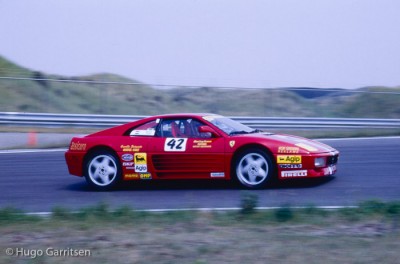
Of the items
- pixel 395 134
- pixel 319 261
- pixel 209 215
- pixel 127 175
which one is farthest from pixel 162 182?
pixel 395 134

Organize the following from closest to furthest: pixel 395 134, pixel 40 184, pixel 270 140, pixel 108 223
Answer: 1. pixel 108 223
2. pixel 270 140
3. pixel 40 184
4. pixel 395 134

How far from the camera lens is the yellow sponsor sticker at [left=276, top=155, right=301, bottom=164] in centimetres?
1040

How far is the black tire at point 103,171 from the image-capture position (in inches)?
441

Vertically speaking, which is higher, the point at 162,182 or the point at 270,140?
the point at 270,140

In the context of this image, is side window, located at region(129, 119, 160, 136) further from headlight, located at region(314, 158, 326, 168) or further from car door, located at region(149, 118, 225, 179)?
headlight, located at region(314, 158, 326, 168)

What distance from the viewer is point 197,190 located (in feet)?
35.7

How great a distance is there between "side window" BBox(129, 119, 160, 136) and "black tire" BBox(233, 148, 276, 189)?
153cm

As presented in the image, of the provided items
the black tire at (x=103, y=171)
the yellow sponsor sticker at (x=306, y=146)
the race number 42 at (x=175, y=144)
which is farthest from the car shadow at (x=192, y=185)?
the race number 42 at (x=175, y=144)

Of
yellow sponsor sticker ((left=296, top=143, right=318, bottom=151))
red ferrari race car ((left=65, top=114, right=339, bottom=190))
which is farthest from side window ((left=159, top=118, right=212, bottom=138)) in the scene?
yellow sponsor sticker ((left=296, top=143, right=318, bottom=151))

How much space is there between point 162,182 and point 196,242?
5.15 metres

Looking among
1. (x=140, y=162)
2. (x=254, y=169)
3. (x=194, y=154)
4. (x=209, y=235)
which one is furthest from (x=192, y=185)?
(x=209, y=235)

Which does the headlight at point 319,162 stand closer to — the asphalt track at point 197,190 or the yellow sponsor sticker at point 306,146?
the yellow sponsor sticker at point 306,146

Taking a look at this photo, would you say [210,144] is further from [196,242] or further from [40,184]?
[196,242]

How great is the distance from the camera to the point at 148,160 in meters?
11.0
